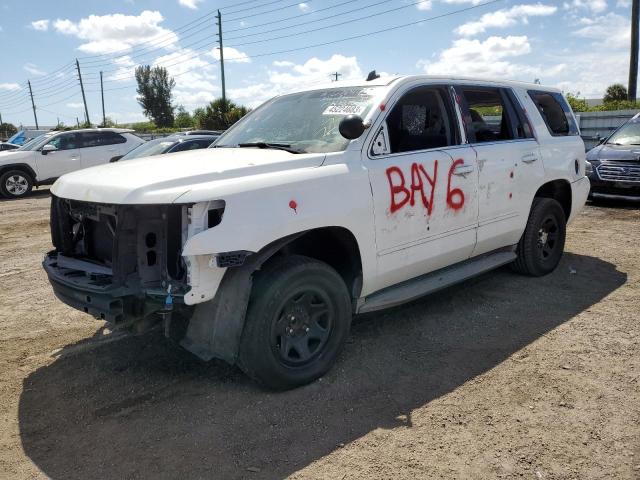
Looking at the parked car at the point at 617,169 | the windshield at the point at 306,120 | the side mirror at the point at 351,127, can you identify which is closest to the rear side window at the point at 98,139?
the windshield at the point at 306,120

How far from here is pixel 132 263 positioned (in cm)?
307

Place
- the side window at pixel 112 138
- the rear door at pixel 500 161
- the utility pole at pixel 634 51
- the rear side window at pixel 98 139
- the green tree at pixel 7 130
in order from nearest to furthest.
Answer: the rear door at pixel 500 161 < the rear side window at pixel 98 139 < the side window at pixel 112 138 < the utility pole at pixel 634 51 < the green tree at pixel 7 130

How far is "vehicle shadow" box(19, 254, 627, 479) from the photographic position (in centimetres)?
275

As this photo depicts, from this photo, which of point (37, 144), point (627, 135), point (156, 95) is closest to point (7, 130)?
point (156, 95)

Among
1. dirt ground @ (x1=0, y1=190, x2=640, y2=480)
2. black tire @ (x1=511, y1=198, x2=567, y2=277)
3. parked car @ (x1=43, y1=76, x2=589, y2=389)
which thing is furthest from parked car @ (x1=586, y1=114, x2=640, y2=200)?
parked car @ (x1=43, y1=76, x2=589, y2=389)

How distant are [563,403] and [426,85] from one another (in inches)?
98.1

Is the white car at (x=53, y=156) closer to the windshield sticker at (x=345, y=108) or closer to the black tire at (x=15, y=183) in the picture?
the black tire at (x=15, y=183)

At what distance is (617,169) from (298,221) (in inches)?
332

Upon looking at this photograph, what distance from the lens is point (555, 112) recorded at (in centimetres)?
559

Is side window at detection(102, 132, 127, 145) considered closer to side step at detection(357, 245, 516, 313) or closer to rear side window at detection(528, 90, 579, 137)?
rear side window at detection(528, 90, 579, 137)

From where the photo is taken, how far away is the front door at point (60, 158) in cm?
1430

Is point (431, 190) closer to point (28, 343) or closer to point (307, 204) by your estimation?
point (307, 204)

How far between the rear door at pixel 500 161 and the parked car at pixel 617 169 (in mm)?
4936

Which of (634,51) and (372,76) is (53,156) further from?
(634,51)
